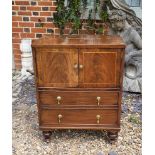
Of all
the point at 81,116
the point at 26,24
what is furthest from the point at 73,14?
the point at 81,116

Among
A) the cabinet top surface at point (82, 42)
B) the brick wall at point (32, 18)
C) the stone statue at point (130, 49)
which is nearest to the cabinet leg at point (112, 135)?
the cabinet top surface at point (82, 42)

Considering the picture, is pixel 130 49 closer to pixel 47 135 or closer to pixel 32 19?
pixel 32 19

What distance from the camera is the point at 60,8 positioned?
169 inches

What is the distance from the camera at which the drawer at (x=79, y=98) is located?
9.64ft

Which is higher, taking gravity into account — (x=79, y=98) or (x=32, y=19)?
(x=32, y=19)

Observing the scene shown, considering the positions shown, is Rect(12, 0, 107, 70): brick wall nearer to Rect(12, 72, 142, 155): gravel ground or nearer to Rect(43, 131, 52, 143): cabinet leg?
Rect(12, 72, 142, 155): gravel ground

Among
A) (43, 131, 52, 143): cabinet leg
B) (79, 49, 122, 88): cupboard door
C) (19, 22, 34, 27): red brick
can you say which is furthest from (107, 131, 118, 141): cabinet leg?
(19, 22, 34, 27): red brick

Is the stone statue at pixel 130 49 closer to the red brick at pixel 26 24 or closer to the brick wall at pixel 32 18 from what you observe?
the brick wall at pixel 32 18

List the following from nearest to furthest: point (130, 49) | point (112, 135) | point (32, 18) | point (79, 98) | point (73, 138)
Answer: point (79, 98)
point (112, 135)
point (73, 138)
point (130, 49)
point (32, 18)

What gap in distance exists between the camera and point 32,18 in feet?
14.9

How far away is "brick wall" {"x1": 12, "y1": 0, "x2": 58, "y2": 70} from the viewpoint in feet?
14.6

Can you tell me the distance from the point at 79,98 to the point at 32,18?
202 cm

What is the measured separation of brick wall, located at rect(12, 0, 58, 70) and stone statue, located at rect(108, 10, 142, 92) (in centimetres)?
88
